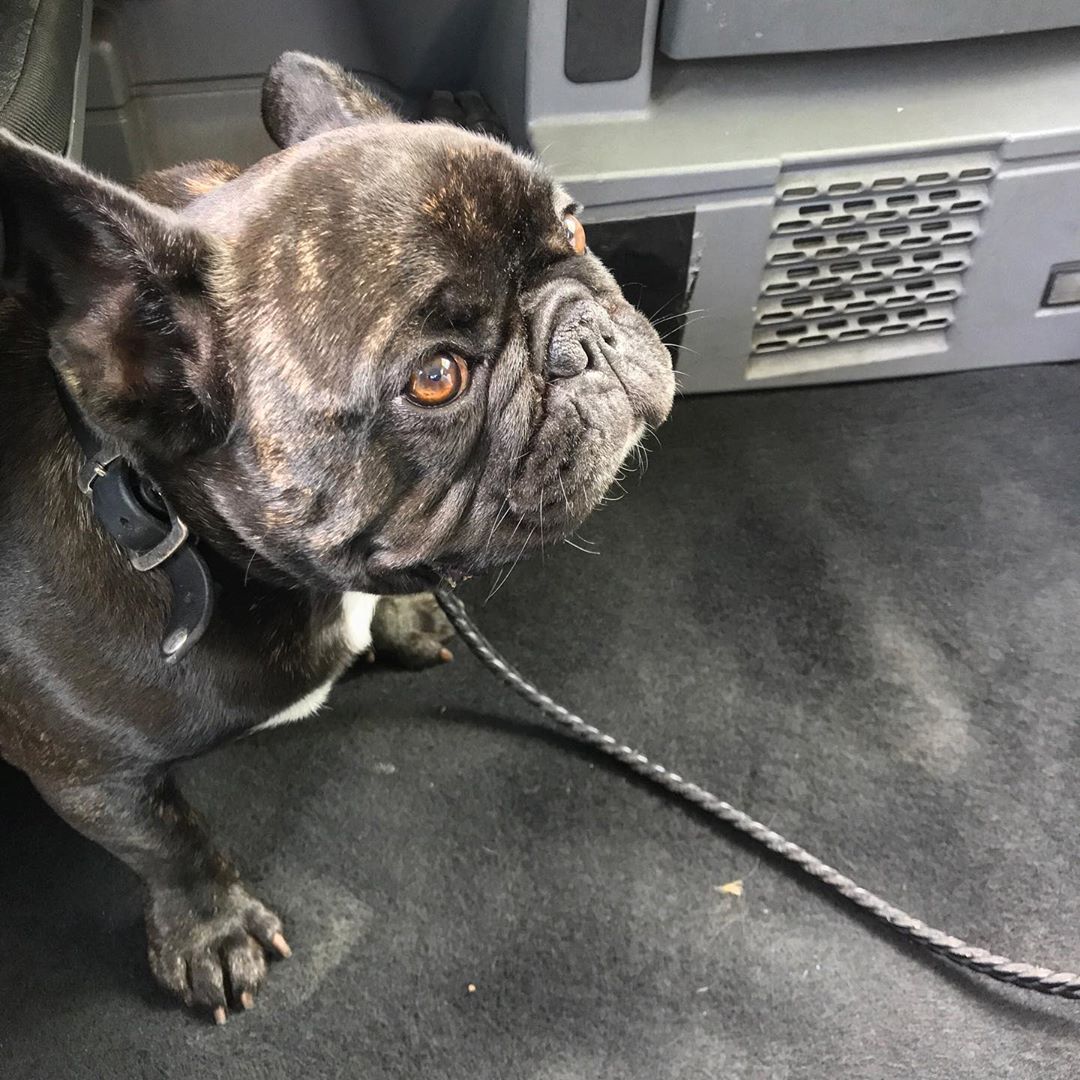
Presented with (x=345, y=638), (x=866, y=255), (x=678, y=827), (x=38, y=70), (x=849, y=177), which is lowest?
Answer: (x=678, y=827)

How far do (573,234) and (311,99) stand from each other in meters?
0.29

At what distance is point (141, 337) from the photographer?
747 millimetres

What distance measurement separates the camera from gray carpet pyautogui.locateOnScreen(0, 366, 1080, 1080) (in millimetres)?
1111

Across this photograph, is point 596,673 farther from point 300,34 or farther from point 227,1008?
point 300,34

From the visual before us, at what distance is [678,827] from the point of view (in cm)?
127

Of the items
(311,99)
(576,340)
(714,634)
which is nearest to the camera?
(576,340)

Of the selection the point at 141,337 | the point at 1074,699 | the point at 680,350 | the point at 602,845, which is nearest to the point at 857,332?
the point at 680,350

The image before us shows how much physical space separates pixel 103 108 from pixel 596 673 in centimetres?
124

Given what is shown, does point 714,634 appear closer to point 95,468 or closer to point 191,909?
point 191,909

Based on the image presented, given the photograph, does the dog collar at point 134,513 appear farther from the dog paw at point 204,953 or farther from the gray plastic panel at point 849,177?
the gray plastic panel at point 849,177

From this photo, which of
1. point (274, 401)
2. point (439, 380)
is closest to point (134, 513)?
point (274, 401)

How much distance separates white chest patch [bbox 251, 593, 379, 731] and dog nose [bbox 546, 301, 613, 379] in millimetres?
349

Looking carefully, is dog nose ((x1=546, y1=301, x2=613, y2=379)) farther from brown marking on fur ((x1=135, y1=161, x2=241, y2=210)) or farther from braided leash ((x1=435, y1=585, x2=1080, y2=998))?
brown marking on fur ((x1=135, y1=161, x2=241, y2=210))

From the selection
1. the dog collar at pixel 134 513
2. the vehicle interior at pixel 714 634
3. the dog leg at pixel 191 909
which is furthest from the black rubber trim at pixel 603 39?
the dog leg at pixel 191 909
